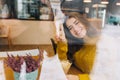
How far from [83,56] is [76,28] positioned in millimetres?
116

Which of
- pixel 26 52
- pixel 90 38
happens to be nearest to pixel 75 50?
pixel 90 38

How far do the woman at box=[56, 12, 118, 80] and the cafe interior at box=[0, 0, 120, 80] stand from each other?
0.08 ft

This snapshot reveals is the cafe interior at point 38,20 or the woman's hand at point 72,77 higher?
the cafe interior at point 38,20

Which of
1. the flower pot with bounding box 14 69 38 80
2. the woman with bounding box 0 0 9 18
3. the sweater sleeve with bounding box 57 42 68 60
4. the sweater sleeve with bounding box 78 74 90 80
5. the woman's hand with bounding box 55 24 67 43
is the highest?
the woman with bounding box 0 0 9 18

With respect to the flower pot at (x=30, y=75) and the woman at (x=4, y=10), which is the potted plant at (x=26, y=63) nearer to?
the flower pot at (x=30, y=75)

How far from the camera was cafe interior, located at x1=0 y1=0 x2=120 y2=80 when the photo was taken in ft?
2.50

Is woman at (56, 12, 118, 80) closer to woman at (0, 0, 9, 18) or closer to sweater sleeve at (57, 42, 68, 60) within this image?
sweater sleeve at (57, 42, 68, 60)

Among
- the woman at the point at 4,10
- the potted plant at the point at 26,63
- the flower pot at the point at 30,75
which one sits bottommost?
the flower pot at the point at 30,75

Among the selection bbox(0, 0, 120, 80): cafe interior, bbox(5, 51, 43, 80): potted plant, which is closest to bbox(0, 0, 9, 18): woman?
bbox(0, 0, 120, 80): cafe interior

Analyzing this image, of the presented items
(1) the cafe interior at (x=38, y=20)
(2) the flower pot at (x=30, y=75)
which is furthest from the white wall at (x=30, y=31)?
(2) the flower pot at (x=30, y=75)

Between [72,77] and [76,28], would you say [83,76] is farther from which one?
[76,28]

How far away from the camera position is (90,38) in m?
0.83

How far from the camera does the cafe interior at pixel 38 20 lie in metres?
0.76

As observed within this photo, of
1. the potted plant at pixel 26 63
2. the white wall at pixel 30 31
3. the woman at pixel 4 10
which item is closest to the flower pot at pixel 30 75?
the potted plant at pixel 26 63
